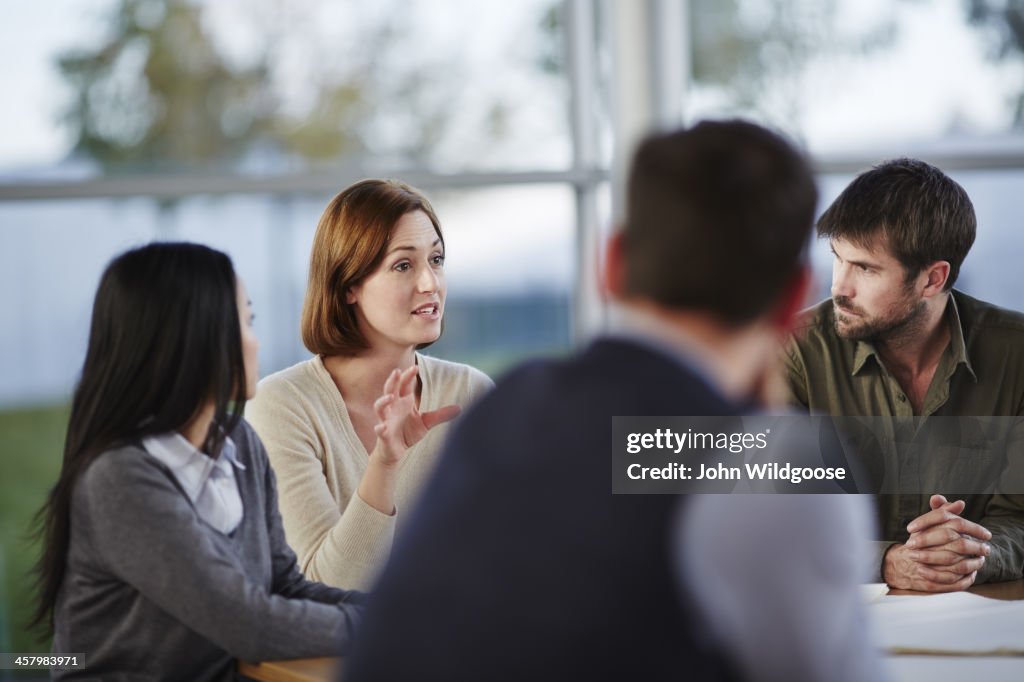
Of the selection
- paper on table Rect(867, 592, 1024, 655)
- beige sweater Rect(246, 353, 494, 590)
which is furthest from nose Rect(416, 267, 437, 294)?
paper on table Rect(867, 592, 1024, 655)

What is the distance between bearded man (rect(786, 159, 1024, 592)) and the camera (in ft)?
6.55

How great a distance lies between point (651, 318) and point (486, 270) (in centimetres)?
291

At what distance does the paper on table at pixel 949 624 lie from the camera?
1414 millimetres

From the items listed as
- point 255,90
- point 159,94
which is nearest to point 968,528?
point 255,90

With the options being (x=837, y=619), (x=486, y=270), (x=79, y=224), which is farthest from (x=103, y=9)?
(x=837, y=619)

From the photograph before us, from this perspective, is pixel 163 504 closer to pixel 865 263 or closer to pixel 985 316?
pixel 865 263

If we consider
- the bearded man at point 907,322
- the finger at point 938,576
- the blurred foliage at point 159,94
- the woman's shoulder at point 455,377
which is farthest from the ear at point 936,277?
the blurred foliage at point 159,94

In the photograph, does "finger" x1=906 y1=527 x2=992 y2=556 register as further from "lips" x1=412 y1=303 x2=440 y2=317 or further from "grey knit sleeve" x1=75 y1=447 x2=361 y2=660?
"lips" x1=412 y1=303 x2=440 y2=317

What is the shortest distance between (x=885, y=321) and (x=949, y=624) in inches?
27.1

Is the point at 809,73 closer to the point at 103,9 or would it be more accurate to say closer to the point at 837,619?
the point at 103,9

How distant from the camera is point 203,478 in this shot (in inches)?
63.8

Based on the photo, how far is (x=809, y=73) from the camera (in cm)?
358

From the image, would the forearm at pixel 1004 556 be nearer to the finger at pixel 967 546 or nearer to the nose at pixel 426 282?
the finger at pixel 967 546

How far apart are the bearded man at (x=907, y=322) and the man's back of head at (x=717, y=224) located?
1.18m
